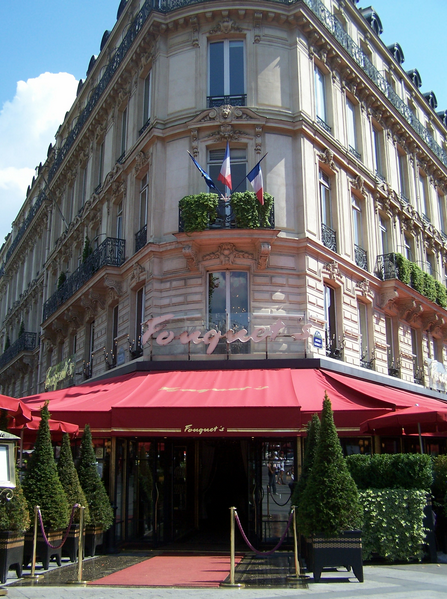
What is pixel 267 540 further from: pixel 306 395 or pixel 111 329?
pixel 111 329

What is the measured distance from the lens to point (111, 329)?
1908 cm

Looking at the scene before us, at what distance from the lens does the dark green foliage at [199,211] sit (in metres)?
15.2

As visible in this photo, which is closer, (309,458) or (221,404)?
(309,458)

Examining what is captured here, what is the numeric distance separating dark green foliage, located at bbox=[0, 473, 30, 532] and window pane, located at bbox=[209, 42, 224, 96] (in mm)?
12300

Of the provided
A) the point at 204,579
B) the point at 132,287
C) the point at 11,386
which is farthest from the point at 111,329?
the point at 11,386

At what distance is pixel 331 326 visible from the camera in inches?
667

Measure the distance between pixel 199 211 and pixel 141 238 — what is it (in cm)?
264

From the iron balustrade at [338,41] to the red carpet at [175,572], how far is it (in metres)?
12.2

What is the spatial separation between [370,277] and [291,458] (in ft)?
24.1

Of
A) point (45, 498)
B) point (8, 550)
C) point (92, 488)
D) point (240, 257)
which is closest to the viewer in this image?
point (8, 550)

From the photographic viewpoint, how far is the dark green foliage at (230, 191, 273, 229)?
600 inches

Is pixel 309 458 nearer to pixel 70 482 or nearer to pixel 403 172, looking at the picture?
pixel 70 482

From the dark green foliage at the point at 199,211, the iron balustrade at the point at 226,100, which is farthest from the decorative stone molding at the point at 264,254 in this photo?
the iron balustrade at the point at 226,100

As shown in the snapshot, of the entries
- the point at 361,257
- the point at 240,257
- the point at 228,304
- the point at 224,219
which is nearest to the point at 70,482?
the point at 228,304
